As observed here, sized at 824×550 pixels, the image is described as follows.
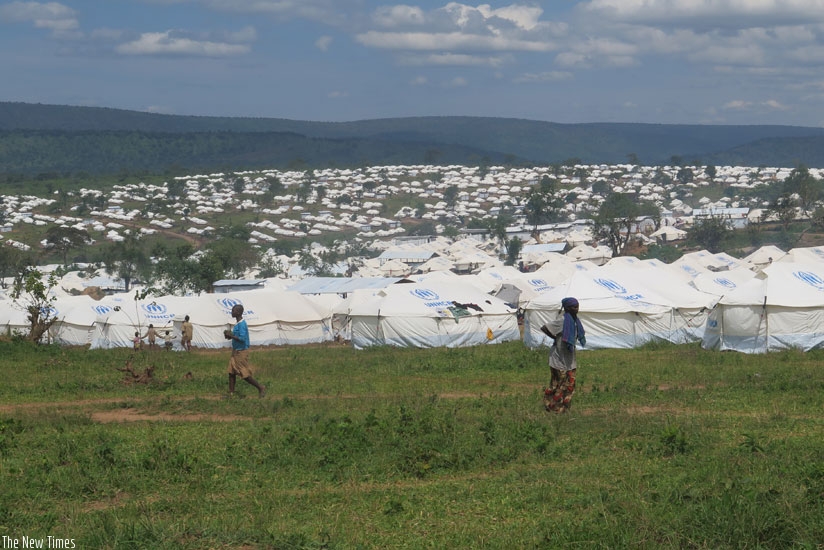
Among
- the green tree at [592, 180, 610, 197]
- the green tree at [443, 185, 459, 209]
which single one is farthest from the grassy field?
the green tree at [592, 180, 610, 197]

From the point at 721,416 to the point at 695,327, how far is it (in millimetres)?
16713

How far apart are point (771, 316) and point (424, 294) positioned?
36.7ft

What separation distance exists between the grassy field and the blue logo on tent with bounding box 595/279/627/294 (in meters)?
11.4

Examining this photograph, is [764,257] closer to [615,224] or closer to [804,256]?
[615,224]

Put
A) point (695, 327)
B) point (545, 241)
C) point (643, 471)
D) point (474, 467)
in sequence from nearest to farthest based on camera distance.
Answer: point (643, 471) < point (474, 467) < point (695, 327) < point (545, 241)

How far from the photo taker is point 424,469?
937cm

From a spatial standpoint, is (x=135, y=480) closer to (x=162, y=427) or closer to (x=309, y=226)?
(x=162, y=427)

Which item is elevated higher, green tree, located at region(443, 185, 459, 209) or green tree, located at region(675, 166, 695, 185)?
green tree, located at region(675, 166, 695, 185)

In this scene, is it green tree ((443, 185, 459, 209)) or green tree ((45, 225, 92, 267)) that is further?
green tree ((443, 185, 459, 209))

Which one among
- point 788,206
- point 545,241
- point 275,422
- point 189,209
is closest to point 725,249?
point 788,206

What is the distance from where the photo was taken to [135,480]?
9023 mm

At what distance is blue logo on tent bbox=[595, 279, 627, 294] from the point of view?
92.7ft

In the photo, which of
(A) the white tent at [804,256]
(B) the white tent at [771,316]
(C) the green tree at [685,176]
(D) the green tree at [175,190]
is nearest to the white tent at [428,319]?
(B) the white tent at [771,316]

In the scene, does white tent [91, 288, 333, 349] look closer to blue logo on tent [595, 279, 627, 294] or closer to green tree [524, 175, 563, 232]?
blue logo on tent [595, 279, 627, 294]
